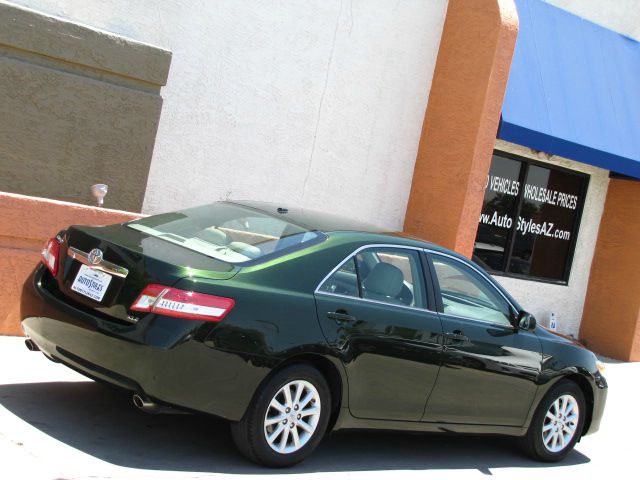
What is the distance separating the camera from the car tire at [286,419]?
205 inches

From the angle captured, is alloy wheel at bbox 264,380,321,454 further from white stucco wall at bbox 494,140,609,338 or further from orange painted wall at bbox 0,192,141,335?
white stucco wall at bbox 494,140,609,338

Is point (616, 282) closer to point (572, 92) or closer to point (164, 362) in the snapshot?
point (572, 92)

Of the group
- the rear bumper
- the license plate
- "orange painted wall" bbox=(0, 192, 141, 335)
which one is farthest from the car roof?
"orange painted wall" bbox=(0, 192, 141, 335)

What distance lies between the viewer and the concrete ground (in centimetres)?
500

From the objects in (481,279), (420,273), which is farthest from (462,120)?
(420,273)

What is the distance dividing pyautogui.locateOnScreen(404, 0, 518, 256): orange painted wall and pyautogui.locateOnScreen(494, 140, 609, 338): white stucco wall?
2904 mm

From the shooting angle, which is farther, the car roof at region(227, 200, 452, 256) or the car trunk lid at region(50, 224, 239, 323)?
the car roof at region(227, 200, 452, 256)

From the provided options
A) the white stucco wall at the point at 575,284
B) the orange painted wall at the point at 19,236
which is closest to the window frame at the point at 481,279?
the orange painted wall at the point at 19,236

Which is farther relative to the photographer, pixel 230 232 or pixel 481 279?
pixel 481 279

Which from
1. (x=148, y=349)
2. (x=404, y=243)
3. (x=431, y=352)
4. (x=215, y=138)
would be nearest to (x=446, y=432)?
(x=431, y=352)

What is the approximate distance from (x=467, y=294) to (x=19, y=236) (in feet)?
12.4

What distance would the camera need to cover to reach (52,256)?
226 inches

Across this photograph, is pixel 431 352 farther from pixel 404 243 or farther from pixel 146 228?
pixel 146 228

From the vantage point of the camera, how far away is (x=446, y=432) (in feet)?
20.9
